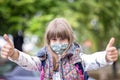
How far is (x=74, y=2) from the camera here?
388 inches

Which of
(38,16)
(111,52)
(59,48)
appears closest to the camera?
(111,52)

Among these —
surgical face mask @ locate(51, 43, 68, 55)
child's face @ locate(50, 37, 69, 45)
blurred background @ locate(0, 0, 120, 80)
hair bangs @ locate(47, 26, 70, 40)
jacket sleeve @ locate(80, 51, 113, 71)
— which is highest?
blurred background @ locate(0, 0, 120, 80)

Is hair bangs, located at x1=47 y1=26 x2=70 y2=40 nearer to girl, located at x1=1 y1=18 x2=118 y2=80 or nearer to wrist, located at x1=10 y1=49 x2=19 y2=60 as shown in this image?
girl, located at x1=1 y1=18 x2=118 y2=80

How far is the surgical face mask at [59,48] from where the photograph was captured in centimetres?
269

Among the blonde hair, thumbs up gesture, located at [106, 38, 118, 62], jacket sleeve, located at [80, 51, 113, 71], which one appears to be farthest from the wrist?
thumbs up gesture, located at [106, 38, 118, 62]

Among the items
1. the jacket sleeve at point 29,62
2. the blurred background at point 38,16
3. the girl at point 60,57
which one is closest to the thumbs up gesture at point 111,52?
the girl at point 60,57

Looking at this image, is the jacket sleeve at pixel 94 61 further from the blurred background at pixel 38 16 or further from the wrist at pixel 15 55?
the blurred background at pixel 38 16

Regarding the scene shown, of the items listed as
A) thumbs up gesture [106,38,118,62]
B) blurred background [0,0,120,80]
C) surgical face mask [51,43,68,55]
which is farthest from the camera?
blurred background [0,0,120,80]

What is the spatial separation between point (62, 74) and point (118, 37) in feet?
37.9

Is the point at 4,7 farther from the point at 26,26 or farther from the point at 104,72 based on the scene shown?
the point at 104,72

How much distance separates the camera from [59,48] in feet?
8.80

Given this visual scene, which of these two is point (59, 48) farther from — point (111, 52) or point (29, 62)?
point (111, 52)

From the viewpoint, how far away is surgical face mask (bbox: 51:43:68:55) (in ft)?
8.81

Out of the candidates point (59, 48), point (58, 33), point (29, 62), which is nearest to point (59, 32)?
point (58, 33)
